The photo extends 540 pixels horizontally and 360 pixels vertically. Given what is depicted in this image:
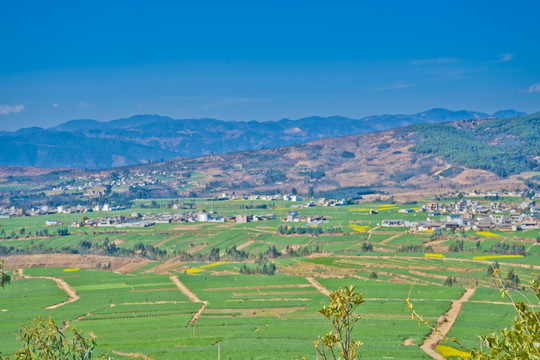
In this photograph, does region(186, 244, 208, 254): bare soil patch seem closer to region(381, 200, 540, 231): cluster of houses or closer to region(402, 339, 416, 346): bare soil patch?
region(381, 200, 540, 231): cluster of houses

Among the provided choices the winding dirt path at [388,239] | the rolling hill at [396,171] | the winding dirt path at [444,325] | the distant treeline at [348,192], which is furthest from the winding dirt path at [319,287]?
the rolling hill at [396,171]

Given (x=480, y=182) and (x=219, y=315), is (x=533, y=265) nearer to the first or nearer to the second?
(x=219, y=315)

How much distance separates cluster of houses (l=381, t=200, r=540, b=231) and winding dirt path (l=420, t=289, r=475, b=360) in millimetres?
35481

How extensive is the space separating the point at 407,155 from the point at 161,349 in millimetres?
159804

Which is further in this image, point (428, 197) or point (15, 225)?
point (428, 197)

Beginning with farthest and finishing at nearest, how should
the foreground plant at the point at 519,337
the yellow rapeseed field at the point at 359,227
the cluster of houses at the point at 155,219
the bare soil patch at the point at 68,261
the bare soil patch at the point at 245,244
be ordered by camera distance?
the cluster of houses at the point at 155,219 < the yellow rapeseed field at the point at 359,227 < the bare soil patch at the point at 245,244 < the bare soil patch at the point at 68,261 < the foreground plant at the point at 519,337

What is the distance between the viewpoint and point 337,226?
93.9 meters

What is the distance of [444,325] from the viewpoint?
134 feet

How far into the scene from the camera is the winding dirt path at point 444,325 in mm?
35719

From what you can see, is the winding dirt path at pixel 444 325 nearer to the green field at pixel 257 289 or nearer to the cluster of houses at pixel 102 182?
the green field at pixel 257 289

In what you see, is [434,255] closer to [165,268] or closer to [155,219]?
[165,268]

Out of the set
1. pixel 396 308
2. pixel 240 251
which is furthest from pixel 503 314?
pixel 240 251

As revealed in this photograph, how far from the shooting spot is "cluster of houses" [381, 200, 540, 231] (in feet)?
282

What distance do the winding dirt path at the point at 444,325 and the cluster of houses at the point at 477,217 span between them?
35481 mm
